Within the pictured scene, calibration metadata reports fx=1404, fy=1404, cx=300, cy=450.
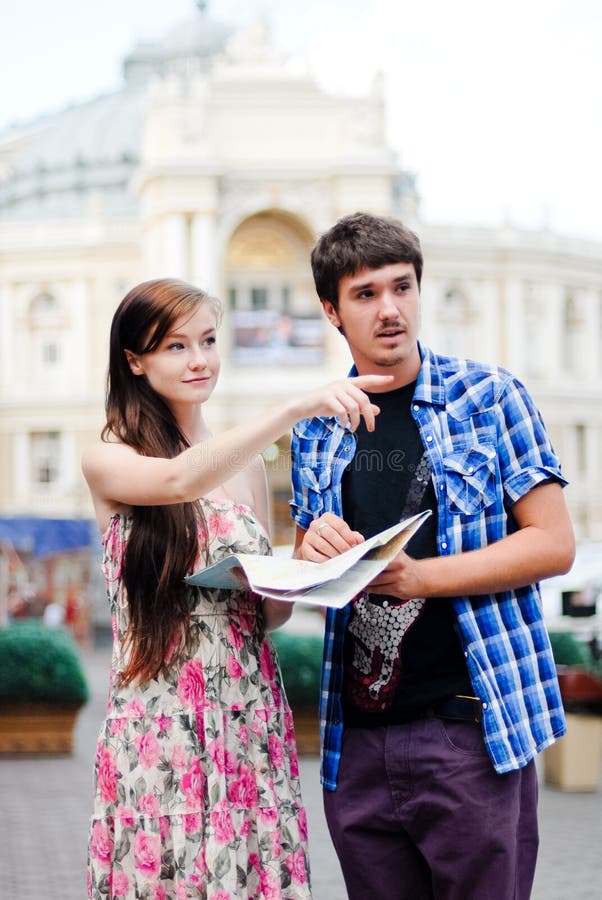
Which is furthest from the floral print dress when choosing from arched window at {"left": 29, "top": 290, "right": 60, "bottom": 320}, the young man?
arched window at {"left": 29, "top": 290, "right": 60, "bottom": 320}

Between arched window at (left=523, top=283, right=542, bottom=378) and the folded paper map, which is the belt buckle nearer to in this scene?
the folded paper map

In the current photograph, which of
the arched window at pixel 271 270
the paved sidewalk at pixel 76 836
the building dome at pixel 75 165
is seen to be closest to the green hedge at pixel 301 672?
the paved sidewalk at pixel 76 836

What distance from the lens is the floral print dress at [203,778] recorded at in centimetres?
314

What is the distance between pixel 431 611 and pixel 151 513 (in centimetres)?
70

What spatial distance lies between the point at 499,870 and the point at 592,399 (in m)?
48.9

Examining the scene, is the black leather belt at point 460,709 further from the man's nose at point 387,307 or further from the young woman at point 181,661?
the man's nose at point 387,307

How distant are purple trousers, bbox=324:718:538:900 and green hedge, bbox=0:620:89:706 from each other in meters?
8.92

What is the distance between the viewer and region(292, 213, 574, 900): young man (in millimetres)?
3053

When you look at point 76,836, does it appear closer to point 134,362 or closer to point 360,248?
point 134,362

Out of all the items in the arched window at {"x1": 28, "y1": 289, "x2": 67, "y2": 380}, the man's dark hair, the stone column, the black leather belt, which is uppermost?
the stone column

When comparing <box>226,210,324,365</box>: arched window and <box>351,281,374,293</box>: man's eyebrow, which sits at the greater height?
<box>226,210,324,365</box>: arched window

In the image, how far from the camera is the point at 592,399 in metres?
50.8

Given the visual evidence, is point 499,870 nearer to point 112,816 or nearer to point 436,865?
point 436,865

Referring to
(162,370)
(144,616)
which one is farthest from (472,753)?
(162,370)
